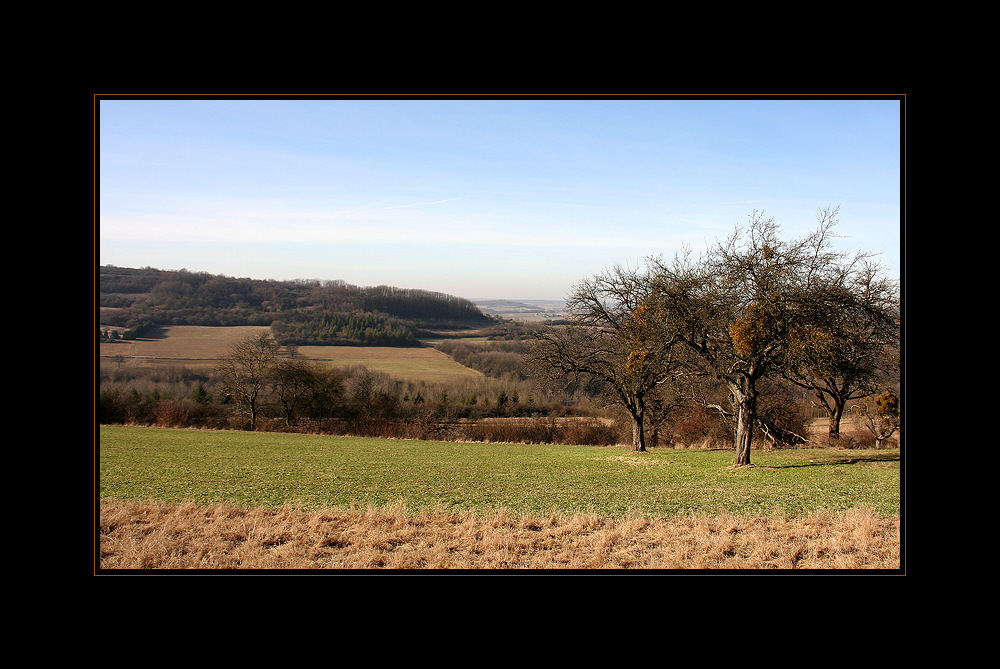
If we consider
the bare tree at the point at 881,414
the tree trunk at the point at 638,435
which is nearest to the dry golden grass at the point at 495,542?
the tree trunk at the point at 638,435

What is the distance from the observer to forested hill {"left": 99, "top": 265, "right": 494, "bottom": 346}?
7431 centimetres

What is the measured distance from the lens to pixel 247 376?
52750mm

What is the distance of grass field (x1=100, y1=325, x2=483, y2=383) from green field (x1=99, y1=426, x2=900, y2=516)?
35.5m

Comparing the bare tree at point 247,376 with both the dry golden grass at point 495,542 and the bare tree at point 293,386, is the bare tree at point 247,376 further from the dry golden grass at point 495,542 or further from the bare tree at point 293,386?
the dry golden grass at point 495,542

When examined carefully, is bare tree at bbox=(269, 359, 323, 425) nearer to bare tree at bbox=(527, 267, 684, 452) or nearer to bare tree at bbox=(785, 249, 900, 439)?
bare tree at bbox=(527, 267, 684, 452)

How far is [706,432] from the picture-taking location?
3722 cm

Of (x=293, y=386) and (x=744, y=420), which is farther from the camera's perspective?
(x=293, y=386)

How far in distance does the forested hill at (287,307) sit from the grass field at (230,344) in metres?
2.91

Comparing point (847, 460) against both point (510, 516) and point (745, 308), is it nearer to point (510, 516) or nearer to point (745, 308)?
point (745, 308)

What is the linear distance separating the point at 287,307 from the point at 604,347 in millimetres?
85061

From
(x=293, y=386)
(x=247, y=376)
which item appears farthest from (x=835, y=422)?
(x=247, y=376)
